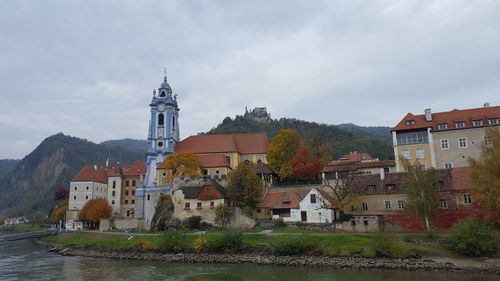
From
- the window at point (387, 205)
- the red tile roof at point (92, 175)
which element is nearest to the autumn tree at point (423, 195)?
the window at point (387, 205)

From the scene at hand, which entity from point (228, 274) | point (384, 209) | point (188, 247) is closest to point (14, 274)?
point (188, 247)

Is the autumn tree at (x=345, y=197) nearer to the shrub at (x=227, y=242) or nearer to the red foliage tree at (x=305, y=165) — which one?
the red foliage tree at (x=305, y=165)

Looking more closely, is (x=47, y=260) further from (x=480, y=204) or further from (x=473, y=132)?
(x=473, y=132)

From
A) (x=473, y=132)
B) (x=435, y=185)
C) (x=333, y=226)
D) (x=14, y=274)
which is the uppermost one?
A: (x=473, y=132)

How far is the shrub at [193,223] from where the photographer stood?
42.1 m

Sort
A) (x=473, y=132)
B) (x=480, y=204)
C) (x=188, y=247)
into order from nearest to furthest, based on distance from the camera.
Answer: (x=480, y=204) → (x=188, y=247) → (x=473, y=132)

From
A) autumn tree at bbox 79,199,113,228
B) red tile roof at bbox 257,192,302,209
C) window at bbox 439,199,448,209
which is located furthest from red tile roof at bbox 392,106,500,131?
autumn tree at bbox 79,199,113,228

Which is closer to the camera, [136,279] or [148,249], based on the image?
[136,279]

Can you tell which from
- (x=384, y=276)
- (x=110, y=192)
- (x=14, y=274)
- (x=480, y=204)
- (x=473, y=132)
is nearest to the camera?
(x=384, y=276)

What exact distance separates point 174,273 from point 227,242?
6785 mm

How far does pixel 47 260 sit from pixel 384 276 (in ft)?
109

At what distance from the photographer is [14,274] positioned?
29984 mm

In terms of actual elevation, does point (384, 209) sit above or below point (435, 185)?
below

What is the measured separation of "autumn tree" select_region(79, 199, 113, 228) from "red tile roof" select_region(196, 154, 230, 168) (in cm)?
1737
